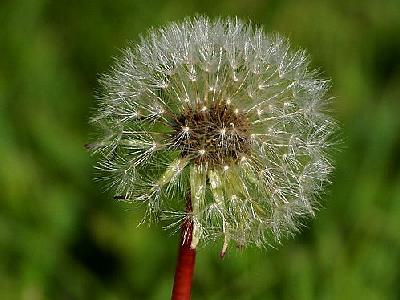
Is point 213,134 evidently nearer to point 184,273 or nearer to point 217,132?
point 217,132

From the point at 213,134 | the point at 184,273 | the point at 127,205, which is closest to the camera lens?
the point at 184,273

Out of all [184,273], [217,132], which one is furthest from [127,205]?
[184,273]

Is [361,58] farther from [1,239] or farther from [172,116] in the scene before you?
[172,116]

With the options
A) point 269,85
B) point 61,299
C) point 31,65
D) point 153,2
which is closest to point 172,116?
point 269,85

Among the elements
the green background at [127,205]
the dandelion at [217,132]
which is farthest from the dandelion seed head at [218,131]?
the green background at [127,205]

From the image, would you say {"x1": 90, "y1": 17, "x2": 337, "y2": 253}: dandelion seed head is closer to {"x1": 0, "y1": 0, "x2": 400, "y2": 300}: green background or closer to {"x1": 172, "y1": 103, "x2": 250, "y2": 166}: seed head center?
{"x1": 172, "y1": 103, "x2": 250, "y2": 166}: seed head center

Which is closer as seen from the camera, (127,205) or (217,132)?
(217,132)
